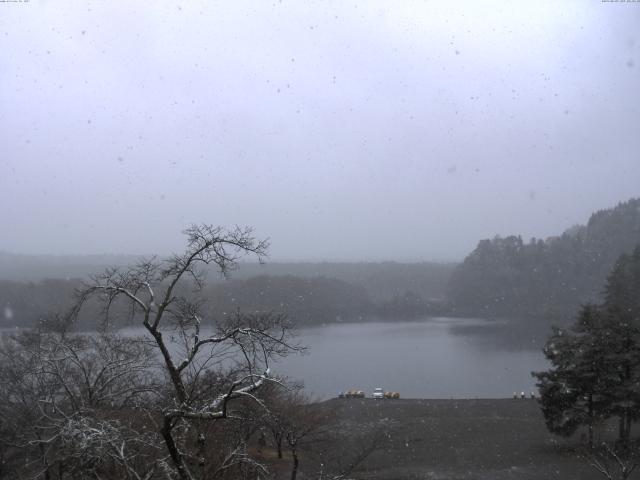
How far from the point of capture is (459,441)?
11.7 meters

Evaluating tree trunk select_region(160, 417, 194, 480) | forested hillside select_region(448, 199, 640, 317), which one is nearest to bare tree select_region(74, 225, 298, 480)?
tree trunk select_region(160, 417, 194, 480)

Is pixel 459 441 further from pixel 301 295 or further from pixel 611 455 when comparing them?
pixel 301 295

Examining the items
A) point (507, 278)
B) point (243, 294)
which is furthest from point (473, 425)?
point (507, 278)

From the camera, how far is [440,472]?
9.53 meters

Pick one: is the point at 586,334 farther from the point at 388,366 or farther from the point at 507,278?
the point at 507,278

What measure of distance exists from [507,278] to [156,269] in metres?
51.7

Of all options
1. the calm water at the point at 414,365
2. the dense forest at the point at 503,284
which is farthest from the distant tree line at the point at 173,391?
the dense forest at the point at 503,284

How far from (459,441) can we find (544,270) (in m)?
42.5

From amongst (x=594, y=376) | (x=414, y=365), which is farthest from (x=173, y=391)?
(x=414, y=365)

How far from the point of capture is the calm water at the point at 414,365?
843 inches

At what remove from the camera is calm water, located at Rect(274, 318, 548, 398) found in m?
21.4

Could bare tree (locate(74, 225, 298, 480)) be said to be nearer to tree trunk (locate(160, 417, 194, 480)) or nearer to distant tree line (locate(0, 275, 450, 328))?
tree trunk (locate(160, 417, 194, 480))

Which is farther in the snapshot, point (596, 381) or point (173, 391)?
point (596, 381)

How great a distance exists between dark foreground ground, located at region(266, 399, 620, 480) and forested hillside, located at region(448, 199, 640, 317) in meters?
33.1
